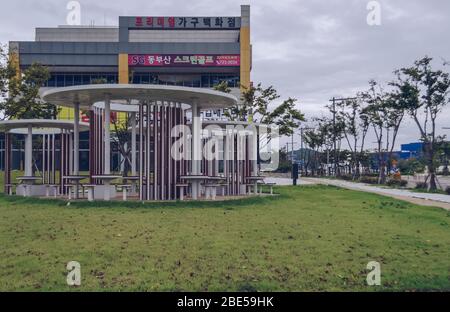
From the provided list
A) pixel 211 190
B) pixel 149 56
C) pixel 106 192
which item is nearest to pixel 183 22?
pixel 149 56

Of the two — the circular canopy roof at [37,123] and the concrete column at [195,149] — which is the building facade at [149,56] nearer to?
the circular canopy roof at [37,123]

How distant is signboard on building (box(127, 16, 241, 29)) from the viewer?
142 feet

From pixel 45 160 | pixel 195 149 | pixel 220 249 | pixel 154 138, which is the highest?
pixel 154 138

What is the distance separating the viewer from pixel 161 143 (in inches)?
566

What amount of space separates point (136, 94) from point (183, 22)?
30621 mm

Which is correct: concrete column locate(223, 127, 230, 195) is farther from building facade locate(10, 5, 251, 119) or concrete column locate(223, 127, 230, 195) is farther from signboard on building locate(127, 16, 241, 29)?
signboard on building locate(127, 16, 241, 29)

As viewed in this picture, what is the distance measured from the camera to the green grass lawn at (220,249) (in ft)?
18.0

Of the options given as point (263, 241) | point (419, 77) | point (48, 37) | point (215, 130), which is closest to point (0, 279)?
point (263, 241)

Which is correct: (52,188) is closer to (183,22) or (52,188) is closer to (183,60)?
(183,60)

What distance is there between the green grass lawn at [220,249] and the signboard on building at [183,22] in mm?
33790

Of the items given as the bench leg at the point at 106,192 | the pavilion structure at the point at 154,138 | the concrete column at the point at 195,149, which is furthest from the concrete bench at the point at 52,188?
the concrete column at the point at 195,149

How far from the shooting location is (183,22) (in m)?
43.5

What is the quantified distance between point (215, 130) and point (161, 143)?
374 cm

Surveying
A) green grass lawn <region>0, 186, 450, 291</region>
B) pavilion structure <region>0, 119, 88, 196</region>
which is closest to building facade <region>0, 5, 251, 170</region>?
pavilion structure <region>0, 119, 88, 196</region>
